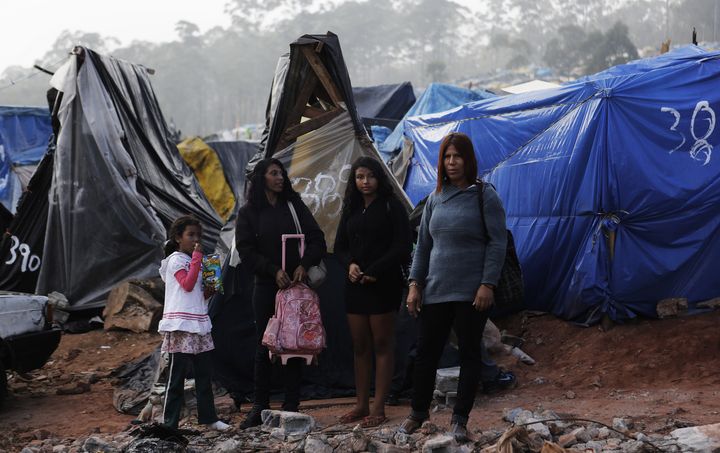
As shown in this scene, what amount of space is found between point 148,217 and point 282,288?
5.54 m

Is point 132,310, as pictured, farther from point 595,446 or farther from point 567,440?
point 595,446

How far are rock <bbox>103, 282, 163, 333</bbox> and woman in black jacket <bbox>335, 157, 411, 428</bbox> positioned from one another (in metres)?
4.52

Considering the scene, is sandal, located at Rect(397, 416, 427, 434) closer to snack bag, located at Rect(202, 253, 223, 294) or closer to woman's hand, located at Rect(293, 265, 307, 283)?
woman's hand, located at Rect(293, 265, 307, 283)

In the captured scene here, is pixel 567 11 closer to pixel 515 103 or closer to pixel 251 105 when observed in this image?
pixel 251 105

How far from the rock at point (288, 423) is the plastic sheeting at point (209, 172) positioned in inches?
434

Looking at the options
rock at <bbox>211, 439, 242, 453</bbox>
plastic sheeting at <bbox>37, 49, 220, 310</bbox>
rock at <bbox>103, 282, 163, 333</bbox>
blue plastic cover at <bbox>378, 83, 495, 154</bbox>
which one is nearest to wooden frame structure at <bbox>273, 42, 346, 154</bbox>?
rock at <bbox>211, 439, 242, 453</bbox>

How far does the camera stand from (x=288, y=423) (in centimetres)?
486

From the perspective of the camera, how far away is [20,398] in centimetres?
699

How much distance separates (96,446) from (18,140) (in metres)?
14.6

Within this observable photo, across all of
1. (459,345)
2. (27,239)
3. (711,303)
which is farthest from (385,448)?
(27,239)

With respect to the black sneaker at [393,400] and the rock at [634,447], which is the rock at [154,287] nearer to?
the black sneaker at [393,400]

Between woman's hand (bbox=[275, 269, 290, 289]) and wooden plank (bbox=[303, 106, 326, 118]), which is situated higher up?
wooden plank (bbox=[303, 106, 326, 118])

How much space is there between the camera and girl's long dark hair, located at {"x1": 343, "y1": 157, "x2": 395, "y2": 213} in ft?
16.8

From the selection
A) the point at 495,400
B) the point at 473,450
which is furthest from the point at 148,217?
the point at 473,450
